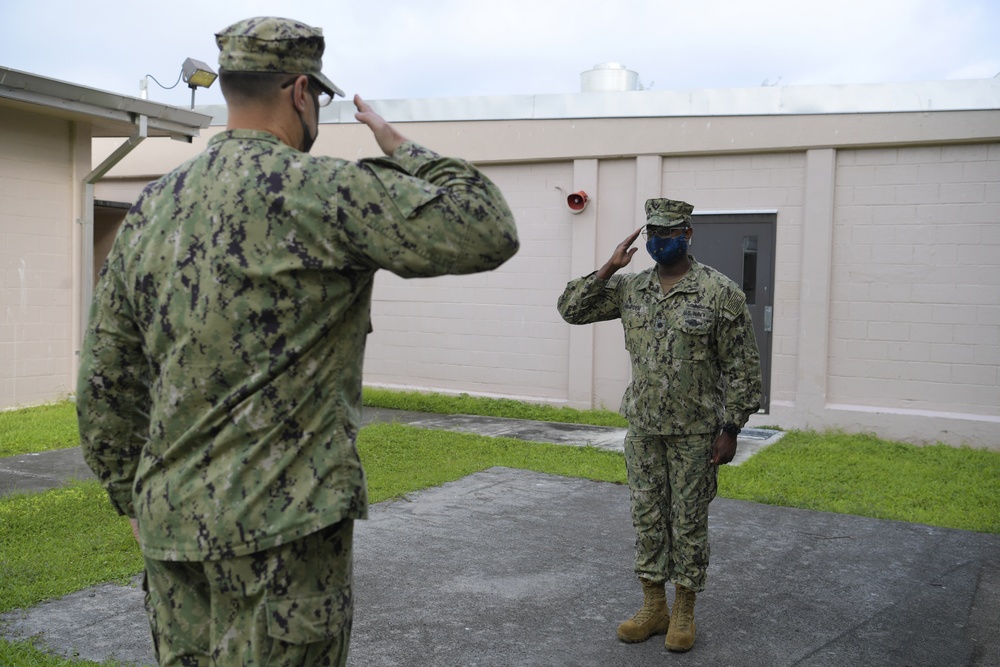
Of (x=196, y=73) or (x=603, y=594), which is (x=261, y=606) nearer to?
(x=603, y=594)

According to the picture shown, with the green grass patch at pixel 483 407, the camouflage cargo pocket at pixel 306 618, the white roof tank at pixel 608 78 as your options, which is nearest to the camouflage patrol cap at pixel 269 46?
the camouflage cargo pocket at pixel 306 618

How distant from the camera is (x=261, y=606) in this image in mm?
1968

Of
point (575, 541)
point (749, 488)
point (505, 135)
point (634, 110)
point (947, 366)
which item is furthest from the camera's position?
point (505, 135)

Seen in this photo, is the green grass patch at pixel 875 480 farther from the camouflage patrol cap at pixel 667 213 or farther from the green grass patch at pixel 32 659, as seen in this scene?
the green grass patch at pixel 32 659

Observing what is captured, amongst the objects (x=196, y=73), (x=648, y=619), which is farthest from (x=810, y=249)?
(x=196, y=73)

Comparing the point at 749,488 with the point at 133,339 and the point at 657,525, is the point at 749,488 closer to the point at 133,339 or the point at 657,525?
the point at 657,525

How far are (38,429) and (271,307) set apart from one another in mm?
8642

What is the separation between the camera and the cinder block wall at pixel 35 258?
10.6 metres

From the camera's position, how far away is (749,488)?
7.81m

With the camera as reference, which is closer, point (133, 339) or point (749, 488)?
point (133, 339)

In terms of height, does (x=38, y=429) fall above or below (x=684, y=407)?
below

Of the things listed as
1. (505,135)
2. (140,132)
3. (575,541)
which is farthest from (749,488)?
(140,132)

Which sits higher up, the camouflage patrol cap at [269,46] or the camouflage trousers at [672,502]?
the camouflage patrol cap at [269,46]

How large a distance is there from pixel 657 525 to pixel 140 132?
847 cm
